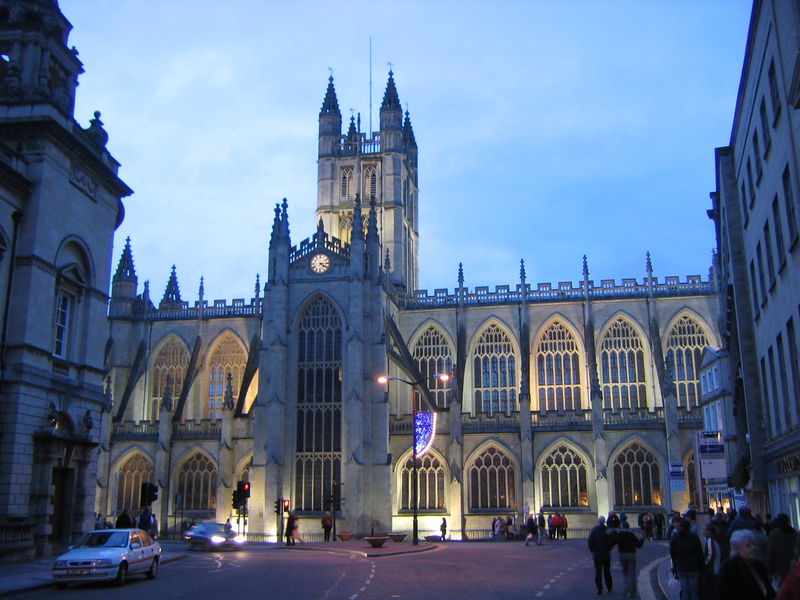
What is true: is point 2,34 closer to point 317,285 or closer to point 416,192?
point 317,285

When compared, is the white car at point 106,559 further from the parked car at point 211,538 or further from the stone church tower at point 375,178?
the stone church tower at point 375,178

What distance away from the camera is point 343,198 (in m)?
64.3

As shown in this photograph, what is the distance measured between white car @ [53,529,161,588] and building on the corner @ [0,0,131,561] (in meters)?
4.22

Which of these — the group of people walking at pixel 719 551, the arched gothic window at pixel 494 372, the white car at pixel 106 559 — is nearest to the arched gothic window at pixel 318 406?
the arched gothic window at pixel 494 372

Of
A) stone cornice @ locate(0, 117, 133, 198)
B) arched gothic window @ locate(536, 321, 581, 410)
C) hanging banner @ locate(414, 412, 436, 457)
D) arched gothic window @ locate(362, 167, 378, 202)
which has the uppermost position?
arched gothic window @ locate(362, 167, 378, 202)

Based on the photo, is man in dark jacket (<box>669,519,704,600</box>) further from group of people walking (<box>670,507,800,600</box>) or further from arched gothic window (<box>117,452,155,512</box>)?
arched gothic window (<box>117,452,155,512</box>)

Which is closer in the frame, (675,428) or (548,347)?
(675,428)

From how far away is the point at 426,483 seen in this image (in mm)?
46344

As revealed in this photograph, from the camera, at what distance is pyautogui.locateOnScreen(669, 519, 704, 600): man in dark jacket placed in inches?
500

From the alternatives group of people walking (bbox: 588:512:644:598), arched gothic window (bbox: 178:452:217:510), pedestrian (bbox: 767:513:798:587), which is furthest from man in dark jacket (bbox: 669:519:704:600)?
arched gothic window (bbox: 178:452:217:510)

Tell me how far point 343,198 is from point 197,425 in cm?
2282

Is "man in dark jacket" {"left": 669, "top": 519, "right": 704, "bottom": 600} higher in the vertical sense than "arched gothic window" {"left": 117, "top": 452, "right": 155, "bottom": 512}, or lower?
lower

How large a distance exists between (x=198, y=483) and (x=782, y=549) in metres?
41.5

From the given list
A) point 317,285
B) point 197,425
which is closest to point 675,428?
point 317,285
